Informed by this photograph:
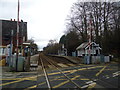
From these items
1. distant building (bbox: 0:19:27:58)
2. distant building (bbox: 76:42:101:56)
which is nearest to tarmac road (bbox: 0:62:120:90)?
distant building (bbox: 0:19:27:58)

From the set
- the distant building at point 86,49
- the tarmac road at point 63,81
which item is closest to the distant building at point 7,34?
the distant building at point 86,49

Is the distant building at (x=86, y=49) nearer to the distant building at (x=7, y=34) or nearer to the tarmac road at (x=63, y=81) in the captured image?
the distant building at (x=7, y=34)

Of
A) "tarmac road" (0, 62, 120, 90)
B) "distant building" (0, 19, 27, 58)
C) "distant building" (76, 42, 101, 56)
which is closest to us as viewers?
"tarmac road" (0, 62, 120, 90)

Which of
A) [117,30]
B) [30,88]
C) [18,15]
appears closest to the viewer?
[30,88]

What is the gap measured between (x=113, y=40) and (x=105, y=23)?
13.8 ft

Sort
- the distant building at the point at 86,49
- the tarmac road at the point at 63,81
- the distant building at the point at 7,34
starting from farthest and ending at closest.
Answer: the distant building at the point at 86,49, the distant building at the point at 7,34, the tarmac road at the point at 63,81

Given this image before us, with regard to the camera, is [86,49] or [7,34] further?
[86,49]

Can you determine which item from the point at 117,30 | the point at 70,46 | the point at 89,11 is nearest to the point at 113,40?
the point at 117,30

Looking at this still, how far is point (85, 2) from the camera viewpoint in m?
35.6

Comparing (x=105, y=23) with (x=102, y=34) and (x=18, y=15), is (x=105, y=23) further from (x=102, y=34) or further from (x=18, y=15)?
(x=18, y=15)

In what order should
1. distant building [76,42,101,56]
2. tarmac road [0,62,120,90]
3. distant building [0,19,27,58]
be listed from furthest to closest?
distant building [76,42,101,56] → distant building [0,19,27,58] → tarmac road [0,62,120,90]

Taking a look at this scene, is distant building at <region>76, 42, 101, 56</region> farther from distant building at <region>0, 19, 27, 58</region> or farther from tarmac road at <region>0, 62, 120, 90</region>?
tarmac road at <region>0, 62, 120, 90</region>

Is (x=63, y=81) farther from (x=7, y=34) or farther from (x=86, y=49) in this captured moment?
(x=86, y=49)

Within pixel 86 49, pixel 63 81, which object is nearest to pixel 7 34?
pixel 86 49
